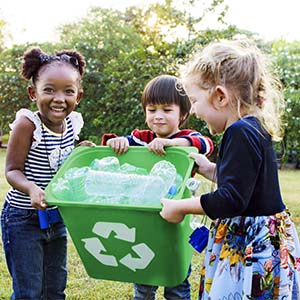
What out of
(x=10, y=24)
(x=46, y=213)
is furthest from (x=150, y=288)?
(x=10, y=24)

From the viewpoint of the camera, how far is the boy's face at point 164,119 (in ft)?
7.40

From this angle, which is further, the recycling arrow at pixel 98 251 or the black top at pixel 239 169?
the recycling arrow at pixel 98 251

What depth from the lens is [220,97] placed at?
1708 millimetres

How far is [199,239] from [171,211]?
0.26 metres

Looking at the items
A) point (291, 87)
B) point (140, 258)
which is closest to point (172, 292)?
point (140, 258)

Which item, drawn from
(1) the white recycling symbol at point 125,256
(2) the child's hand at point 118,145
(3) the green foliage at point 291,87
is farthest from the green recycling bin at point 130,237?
(3) the green foliage at point 291,87

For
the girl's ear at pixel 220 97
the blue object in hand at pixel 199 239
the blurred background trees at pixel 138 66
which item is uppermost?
the blurred background trees at pixel 138 66

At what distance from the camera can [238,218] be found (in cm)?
176

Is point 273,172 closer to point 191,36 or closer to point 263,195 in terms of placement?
point 263,195

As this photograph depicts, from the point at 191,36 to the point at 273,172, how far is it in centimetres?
747

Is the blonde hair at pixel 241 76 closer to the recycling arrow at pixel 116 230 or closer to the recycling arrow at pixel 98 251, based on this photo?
the recycling arrow at pixel 116 230

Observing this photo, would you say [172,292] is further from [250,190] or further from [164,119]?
[250,190]

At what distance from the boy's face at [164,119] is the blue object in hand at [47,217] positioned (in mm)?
583

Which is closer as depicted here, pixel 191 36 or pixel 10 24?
pixel 191 36
